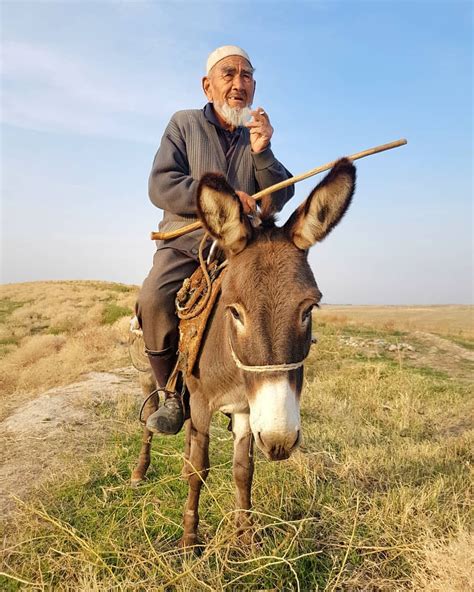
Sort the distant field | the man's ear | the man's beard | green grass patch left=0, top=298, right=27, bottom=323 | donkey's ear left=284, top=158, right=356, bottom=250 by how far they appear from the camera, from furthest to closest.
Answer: green grass patch left=0, top=298, right=27, bottom=323 < the distant field < the man's ear < the man's beard < donkey's ear left=284, top=158, right=356, bottom=250

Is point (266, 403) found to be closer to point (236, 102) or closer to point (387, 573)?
point (387, 573)

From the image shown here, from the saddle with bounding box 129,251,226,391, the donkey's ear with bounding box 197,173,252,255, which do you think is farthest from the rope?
the donkey's ear with bounding box 197,173,252,255

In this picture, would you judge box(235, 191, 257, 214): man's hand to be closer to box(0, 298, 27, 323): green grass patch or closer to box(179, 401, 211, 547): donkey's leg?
box(179, 401, 211, 547): donkey's leg

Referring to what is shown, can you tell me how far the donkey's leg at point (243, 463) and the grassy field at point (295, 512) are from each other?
0.12 m

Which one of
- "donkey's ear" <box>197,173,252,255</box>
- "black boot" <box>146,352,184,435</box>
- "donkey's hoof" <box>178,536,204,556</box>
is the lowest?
"donkey's hoof" <box>178,536,204,556</box>

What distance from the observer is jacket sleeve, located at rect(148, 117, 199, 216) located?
315cm

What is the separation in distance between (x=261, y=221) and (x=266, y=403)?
126 cm

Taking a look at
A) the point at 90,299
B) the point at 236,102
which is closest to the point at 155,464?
the point at 236,102

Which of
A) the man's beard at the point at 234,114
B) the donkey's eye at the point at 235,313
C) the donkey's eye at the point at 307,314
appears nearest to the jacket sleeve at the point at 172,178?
the man's beard at the point at 234,114

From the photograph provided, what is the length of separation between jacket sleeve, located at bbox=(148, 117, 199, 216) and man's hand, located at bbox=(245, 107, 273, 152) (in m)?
0.57

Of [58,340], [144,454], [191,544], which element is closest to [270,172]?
[191,544]

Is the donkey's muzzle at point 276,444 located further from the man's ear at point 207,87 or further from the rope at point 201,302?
the man's ear at point 207,87

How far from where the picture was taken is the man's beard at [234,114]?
11.6 feet

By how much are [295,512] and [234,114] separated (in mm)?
3494
